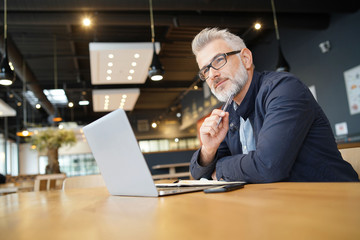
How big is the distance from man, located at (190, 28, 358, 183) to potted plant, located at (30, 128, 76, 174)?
16.4ft

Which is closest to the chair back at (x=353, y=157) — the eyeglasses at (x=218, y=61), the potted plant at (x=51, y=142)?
the eyeglasses at (x=218, y=61)

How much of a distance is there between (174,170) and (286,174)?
7837 mm

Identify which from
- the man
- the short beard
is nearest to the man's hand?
the man

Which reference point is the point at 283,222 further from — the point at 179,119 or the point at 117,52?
the point at 179,119

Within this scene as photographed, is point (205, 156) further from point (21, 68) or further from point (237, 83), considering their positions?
point (21, 68)

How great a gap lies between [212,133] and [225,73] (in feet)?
1.32

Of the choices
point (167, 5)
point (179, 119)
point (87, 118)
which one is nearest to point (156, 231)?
point (167, 5)

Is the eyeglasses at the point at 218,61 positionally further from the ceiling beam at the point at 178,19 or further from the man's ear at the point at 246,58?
the ceiling beam at the point at 178,19

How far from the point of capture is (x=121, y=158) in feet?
3.28

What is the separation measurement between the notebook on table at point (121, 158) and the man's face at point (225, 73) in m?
0.65

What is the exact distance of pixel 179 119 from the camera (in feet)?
58.9

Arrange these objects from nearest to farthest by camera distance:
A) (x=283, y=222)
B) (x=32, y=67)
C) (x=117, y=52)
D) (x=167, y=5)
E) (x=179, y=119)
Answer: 1. (x=283, y=222)
2. (x=167, y=5)
3. (x=117, y=52)
4. (x=32, y=67)
5. (x=179, y=119)

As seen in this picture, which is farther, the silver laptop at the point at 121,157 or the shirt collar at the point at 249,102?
the shirt collar at the point at 249,102

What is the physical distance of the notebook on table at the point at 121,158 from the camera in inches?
36.0
